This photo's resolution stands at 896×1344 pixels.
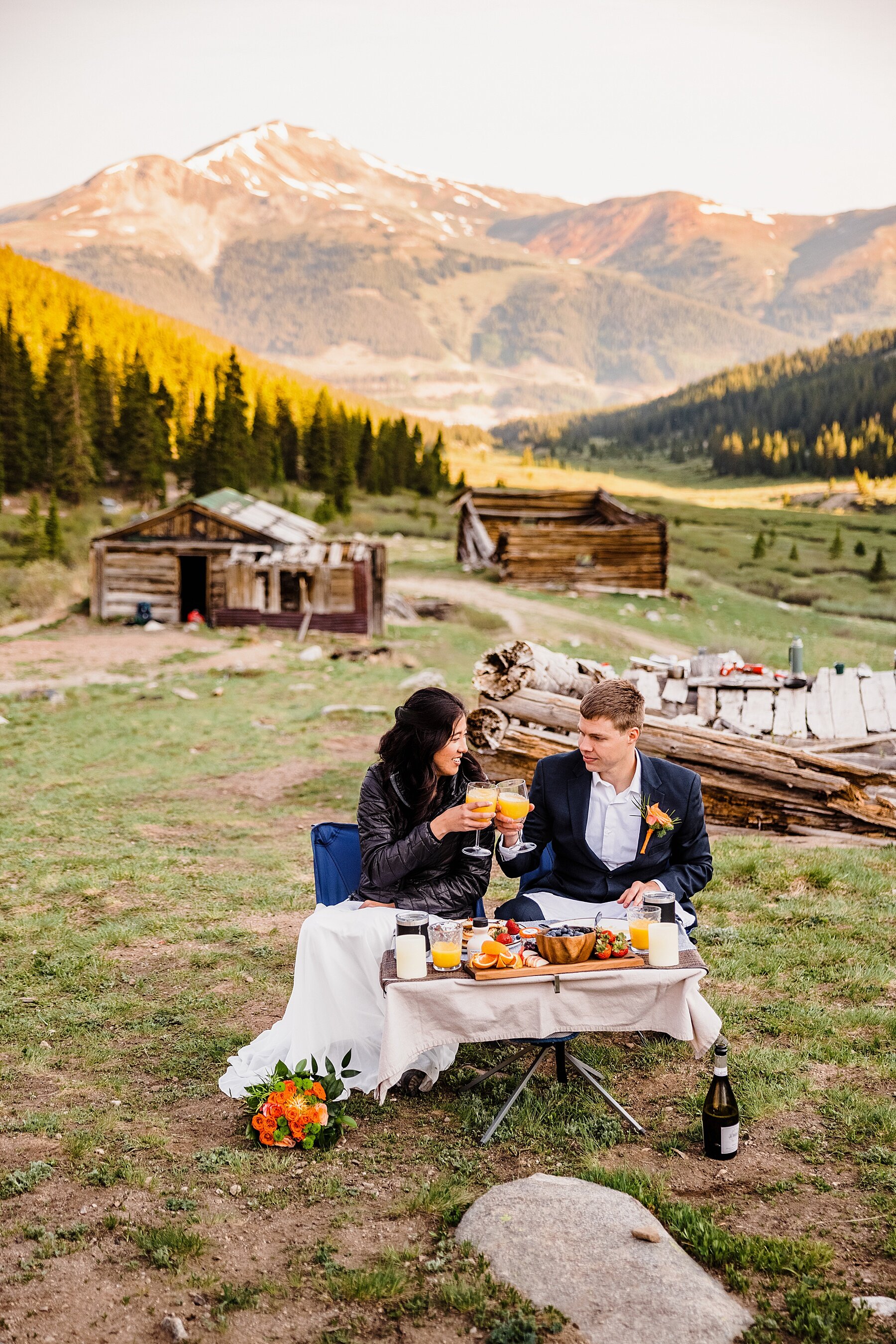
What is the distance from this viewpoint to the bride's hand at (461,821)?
14.1 ft

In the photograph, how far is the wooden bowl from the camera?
399 cm

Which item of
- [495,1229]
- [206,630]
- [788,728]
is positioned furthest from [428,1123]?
[206,630]

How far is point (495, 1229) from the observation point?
3523 mm

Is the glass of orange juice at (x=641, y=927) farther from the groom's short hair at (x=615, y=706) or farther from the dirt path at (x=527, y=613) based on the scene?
the dirt path at (x=527, y=613)

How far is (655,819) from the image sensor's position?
179 inches

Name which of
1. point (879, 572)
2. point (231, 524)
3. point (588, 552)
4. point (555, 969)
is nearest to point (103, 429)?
point (588, 552)

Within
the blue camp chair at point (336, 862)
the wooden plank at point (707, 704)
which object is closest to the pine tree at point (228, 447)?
the wooden plank at point (707, 704)

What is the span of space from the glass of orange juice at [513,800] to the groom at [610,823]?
1.30 feet

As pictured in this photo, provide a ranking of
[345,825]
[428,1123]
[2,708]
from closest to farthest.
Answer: [428,1123] → [345,825] → [2,708]

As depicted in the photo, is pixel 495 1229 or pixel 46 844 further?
pixel 46 844

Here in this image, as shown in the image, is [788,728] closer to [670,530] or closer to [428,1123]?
[428,1123]

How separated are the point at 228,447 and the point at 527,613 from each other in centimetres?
3305

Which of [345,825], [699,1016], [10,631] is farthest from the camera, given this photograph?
[10,631]

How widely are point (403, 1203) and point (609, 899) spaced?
174 centimetres
